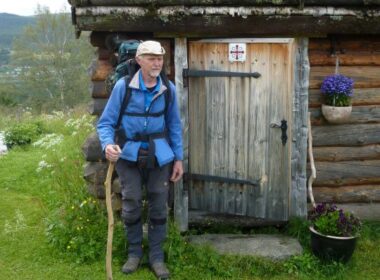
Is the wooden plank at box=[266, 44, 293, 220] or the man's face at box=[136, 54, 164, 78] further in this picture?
the wooden plank at box=[266, 44, 293, 220]

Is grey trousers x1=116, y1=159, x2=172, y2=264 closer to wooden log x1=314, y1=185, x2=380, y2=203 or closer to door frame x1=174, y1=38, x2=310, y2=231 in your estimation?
door frame x1=174, y1=38, x2=310, y2=231

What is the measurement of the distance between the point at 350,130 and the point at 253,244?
1.79 m

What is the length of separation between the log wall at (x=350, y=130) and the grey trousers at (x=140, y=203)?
201cm

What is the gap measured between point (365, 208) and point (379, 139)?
0.87m

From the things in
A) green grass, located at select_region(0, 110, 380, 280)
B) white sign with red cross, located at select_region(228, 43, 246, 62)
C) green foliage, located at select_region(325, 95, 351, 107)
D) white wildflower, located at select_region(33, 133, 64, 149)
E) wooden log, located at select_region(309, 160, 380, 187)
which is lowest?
green grass, located at select_region(0, 110, 380, 280)

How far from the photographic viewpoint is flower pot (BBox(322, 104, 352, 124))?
5379mm

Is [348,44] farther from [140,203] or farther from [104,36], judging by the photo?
[140,203]

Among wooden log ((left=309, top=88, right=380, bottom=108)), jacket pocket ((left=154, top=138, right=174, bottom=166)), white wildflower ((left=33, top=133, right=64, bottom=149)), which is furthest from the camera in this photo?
white wildflower ((left=33, top=133, right=64, bottom=149))

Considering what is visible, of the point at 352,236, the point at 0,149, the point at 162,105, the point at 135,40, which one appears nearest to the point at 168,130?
the point at 162,105

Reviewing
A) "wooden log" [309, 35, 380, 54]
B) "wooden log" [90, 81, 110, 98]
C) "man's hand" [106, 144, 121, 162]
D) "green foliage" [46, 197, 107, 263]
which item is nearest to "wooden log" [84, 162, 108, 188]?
"green foliage" [46, 197, 107, 263]

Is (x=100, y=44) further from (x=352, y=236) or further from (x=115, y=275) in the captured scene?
(x=352, y=236)

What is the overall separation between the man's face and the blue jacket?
15cm

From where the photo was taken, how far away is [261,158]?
5.60m

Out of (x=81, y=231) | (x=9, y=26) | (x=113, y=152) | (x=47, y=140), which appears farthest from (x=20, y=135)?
(x=9, y=26)
